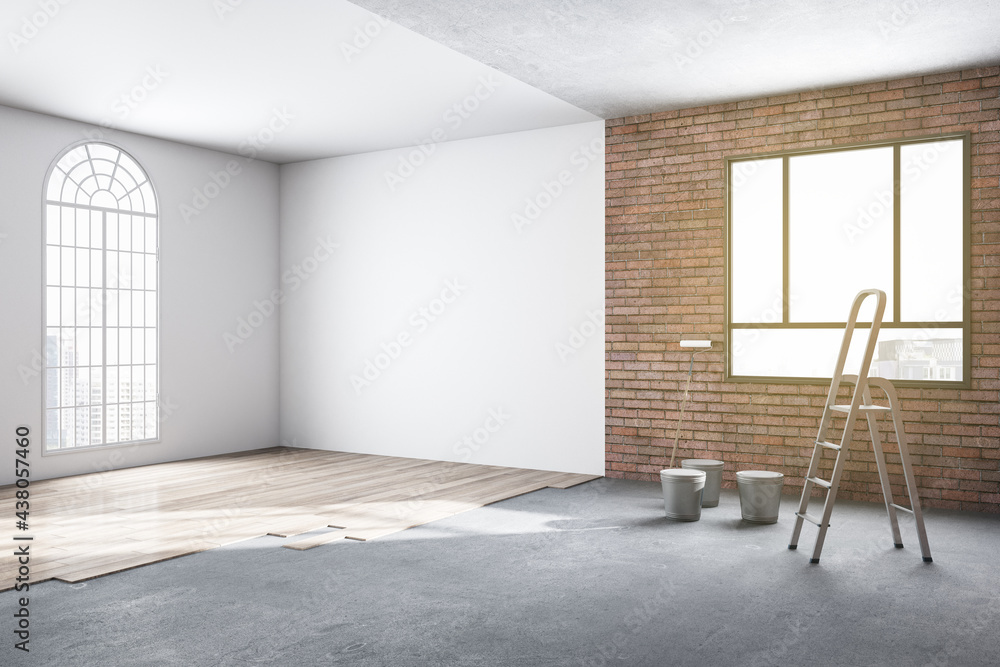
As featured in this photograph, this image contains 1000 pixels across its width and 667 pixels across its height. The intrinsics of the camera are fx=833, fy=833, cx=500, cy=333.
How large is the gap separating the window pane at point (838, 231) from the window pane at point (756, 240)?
0.38 feet

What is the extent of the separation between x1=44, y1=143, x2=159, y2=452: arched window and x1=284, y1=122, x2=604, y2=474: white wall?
1715mm

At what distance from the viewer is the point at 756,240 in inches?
258

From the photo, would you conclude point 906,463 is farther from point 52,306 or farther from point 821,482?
point 52,306

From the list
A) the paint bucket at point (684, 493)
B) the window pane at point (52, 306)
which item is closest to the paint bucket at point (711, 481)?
the paint bucket at point (684, 493)

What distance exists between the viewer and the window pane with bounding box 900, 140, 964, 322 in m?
5.81

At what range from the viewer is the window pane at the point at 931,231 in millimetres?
5812

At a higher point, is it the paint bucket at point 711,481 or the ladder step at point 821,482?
the ladder step at point 821,482

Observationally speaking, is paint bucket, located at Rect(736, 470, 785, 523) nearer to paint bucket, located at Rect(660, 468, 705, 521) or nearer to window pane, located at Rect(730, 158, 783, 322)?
paint bucket, located at Rect(660, 468, 705, 521)

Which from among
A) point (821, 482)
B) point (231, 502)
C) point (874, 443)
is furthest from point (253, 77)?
point (874, 443)

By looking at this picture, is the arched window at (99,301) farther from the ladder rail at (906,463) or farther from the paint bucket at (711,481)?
the ladder rail at (906,463)

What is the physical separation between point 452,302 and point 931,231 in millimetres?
4230

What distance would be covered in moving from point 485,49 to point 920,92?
123 inches

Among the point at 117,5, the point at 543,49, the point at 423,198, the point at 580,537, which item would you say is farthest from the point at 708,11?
the point at 423,198

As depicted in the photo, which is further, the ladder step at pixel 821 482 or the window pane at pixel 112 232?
the window pane at pixel 112 232
